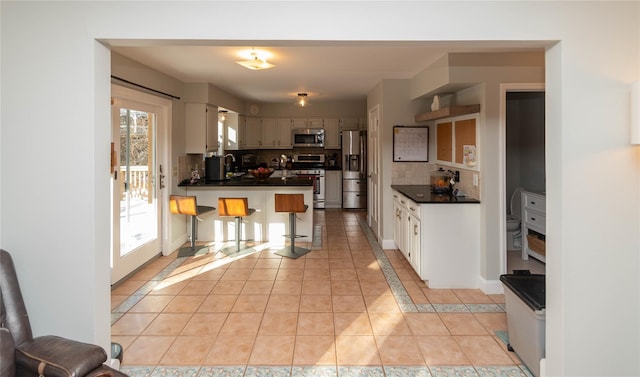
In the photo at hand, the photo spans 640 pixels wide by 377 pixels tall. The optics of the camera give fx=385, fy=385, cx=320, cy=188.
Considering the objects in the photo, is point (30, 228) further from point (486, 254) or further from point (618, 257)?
point (486, 254)

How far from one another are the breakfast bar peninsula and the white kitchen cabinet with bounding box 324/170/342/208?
3105 mm

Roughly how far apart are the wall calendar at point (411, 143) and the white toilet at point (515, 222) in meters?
1.32

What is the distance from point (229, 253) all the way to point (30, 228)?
125 inches

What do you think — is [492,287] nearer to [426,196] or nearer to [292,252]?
[426,196]

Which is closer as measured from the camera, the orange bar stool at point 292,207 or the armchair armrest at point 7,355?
the armchair armrest at point 7,355

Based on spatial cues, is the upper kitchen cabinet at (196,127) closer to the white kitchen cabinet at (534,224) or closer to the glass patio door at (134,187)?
the glass patio door at (134,187)

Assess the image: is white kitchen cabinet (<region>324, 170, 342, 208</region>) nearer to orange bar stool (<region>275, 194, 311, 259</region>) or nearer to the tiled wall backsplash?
the tiled wall backsplash

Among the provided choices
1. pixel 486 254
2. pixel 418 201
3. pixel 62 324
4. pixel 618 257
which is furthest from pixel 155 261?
pixel 618 257

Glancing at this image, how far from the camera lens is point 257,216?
5.68 m

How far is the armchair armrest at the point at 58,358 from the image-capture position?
154 cm

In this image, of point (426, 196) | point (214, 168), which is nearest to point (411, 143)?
point (426, 196)

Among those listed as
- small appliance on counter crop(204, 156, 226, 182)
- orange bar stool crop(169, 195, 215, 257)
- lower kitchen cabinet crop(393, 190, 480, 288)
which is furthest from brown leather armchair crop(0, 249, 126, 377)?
small appliance on counter crop(204, 156, 226, 182)

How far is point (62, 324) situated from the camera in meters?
2.03

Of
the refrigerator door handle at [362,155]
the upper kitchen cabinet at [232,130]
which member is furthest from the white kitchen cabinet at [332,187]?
the upper kitchen cabinet at [232,130]
